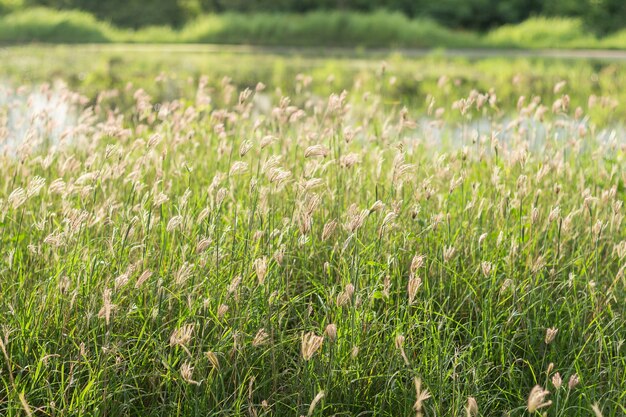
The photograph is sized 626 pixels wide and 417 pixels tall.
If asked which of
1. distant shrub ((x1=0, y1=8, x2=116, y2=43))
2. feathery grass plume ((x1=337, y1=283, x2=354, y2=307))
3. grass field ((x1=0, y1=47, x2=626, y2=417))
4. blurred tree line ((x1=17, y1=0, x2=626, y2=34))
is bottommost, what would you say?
distant shrub ((x1=0, y1=8, x2=116, y2=43))

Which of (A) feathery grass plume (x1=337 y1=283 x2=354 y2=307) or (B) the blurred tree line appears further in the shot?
(B) the blurred tree line

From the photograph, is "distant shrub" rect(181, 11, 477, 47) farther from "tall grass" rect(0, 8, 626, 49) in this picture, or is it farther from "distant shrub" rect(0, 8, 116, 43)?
"distant shrub" rect(0, 8, 116, 43)

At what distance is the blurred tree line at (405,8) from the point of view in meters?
23.8

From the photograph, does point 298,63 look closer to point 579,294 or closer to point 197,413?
point 579,294

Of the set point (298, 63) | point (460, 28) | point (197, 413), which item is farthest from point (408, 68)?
point (197, 413)

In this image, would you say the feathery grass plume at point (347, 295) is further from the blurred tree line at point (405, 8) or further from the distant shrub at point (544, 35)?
the blurred tree line at point (405, 8)

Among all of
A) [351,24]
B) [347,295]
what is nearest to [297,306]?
[347,295]

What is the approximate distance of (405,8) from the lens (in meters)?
26.0

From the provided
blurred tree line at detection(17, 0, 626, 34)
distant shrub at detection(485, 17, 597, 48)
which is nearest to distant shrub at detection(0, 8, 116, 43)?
blurred tree line at detection(17, 0, 626, 34)

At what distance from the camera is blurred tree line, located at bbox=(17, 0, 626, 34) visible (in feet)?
78.1

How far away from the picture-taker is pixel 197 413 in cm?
233

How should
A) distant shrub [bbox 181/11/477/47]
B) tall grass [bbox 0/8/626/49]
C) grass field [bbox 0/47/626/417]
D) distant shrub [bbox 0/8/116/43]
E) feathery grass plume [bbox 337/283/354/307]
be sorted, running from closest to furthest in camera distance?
1. feathery grass plume [bbox 337/283/354/307]
2. grass field [bbox 0/47/626/417]
3. tall grass [bbox 0/8/626/49]
4. distant shrub [bbox 181/11/477/47]
5. distant shrub [bbox 0/8/116/43]

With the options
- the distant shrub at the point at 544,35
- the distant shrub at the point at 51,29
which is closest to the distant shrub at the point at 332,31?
the distant shrub at the point at 544,35

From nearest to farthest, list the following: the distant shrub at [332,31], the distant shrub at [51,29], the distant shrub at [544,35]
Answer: the distant shrub at [544,35], the distant shrub at [332,31], the distant shrub at [51,29]
